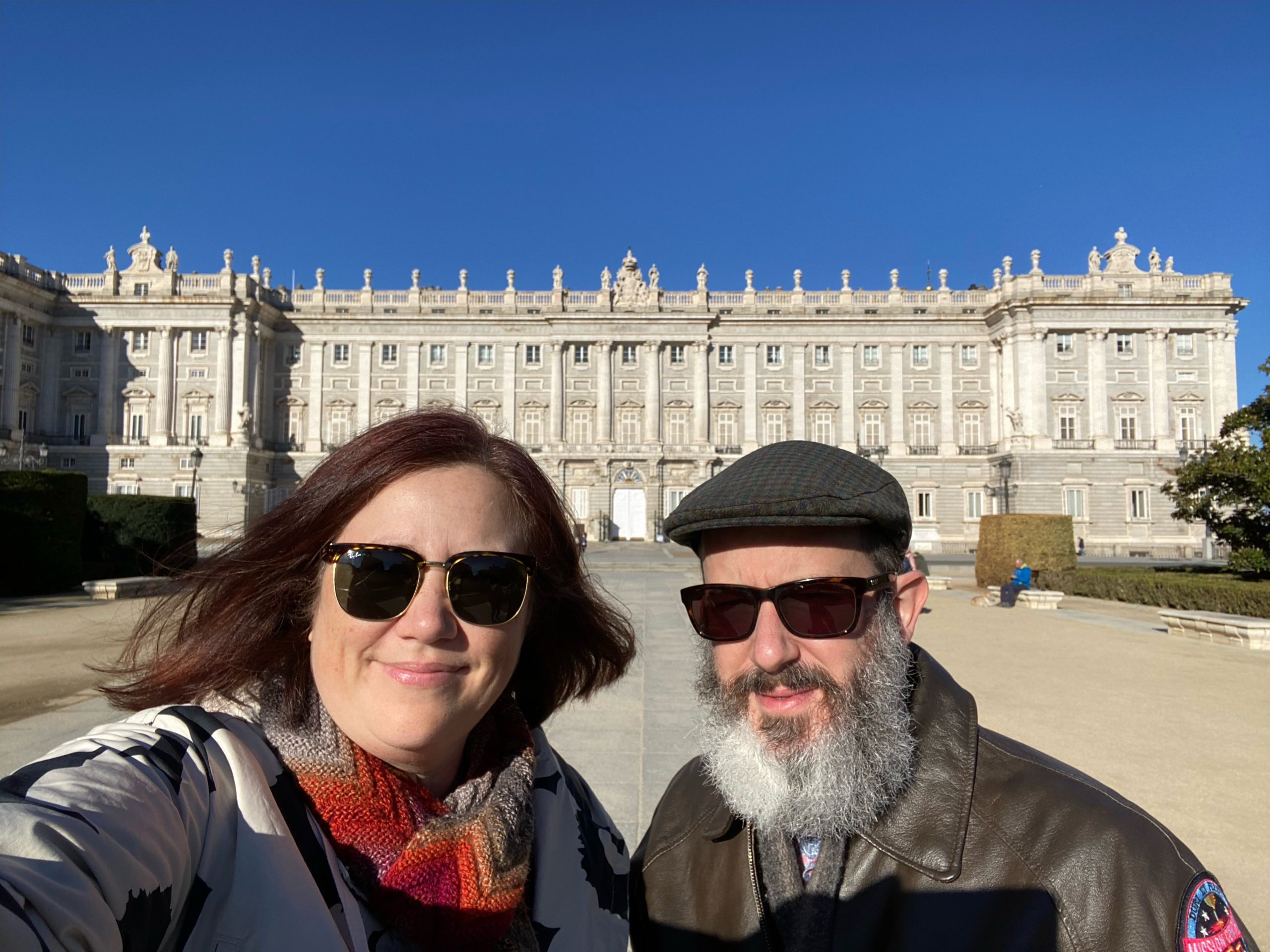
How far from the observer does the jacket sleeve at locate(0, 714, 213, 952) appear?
34.2 inches

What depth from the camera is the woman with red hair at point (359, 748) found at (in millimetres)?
1129

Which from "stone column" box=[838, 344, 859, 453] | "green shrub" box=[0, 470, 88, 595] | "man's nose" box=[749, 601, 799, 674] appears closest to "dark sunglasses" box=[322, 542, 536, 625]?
"man's nose" box=[749, 601, 799, 674]

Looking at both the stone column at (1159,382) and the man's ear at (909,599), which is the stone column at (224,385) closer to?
the man's ear at (909,599)

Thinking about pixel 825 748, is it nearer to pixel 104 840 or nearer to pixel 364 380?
pixel 104 840

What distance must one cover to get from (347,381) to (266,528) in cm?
4661

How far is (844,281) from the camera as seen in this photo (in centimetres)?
4562

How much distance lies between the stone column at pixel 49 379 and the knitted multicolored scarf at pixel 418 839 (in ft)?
171

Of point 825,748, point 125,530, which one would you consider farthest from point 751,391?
point 825,748

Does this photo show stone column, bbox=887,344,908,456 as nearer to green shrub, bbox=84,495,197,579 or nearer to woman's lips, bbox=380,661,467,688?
green shrub, bbox=84,495,197,579

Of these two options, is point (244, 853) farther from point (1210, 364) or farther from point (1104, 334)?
point (1210, 364)

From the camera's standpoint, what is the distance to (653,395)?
4391 cm

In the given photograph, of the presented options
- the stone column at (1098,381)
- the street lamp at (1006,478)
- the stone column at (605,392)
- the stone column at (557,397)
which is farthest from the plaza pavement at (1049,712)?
the stone column at (1098,381)

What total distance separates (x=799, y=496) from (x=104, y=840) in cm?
136

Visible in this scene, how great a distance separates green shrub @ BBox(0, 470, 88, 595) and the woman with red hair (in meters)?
16.8
